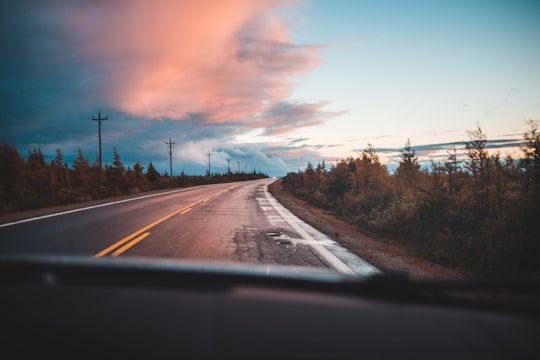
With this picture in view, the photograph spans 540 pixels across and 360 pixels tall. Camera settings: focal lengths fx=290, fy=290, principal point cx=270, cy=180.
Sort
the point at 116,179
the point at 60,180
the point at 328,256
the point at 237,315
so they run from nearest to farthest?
1. the point at 237,315
2. the point at 328,256
3. the point at 60,180
4. the point at 116,179

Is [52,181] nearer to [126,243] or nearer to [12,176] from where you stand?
[12,176]

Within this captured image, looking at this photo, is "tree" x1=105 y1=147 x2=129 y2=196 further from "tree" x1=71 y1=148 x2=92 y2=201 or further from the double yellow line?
the double yellow line

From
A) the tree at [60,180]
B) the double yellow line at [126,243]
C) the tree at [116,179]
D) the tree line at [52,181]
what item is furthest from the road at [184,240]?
the tree at [116,179]

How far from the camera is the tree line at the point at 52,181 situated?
52.5 ft

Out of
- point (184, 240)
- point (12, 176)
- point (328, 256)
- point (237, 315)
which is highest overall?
point (12, 176)

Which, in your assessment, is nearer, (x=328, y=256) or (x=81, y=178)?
(x=328, y=256)

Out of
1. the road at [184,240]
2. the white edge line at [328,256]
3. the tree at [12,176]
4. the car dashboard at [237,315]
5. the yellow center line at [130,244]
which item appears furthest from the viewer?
the tree at [12,176]

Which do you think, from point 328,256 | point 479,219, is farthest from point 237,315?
point 479,219

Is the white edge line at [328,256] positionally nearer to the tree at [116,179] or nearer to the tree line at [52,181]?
the tree line at [52,181]

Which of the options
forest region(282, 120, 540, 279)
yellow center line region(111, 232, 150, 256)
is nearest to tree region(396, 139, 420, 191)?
forest region(282, 120, 540, 279)

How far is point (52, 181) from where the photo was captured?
18812 millimetres

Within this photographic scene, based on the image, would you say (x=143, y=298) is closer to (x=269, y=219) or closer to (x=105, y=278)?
(x=105, y=278)

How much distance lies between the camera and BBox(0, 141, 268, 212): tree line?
16.0 metres

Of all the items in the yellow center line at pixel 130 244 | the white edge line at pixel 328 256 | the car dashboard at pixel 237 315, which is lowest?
the white edge line at pixel 328 256
